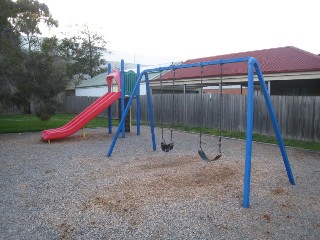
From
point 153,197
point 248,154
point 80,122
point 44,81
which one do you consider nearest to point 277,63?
point 80,122

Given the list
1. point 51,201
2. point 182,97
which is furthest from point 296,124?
point 51,201

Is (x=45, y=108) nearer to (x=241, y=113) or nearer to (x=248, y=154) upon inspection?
(x=241, y=113)

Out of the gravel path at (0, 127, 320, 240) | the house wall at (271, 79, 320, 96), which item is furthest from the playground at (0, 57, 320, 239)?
the house wall at (271, 79, 320, 96)

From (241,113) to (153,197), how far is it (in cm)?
936

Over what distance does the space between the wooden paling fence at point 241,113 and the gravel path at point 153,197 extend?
1720mm

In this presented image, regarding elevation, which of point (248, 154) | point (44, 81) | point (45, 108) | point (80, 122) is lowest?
point (248, 154)

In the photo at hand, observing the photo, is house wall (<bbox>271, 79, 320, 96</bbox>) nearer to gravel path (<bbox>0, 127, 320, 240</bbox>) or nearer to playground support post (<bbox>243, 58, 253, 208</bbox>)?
gravel path (<bbox>0, 127, 320, 240</bbox>)

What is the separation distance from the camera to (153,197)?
475 centimetres

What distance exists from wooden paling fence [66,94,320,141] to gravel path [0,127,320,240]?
5.64 feet

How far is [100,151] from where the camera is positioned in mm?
8812

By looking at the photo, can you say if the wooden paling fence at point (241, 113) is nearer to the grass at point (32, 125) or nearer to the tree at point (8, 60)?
the grass at point (32, 125)

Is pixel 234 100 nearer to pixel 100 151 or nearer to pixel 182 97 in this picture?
pixel 182 97

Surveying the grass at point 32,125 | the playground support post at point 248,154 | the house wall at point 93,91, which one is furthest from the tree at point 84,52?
the playground support post at point 248,154

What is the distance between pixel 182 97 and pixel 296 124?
664 centimetres
